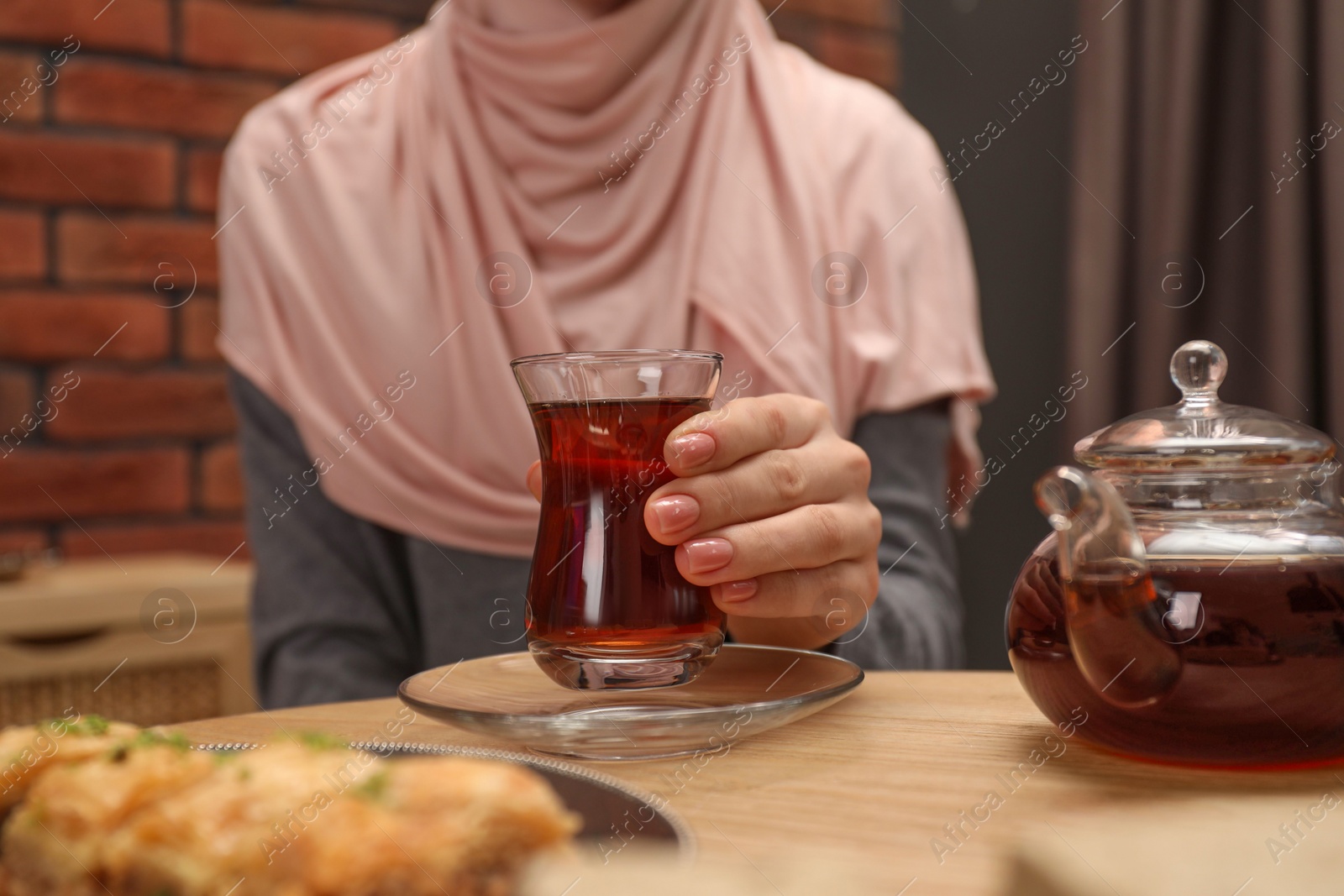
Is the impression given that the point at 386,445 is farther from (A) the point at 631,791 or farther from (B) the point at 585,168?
(A) the point at 631,791

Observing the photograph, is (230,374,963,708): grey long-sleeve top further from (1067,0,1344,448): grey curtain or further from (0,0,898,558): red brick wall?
(0,0,898,558): red brick wall

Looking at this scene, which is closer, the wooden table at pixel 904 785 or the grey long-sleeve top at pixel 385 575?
the wooden table at pixel 904 785

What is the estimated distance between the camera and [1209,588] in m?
0.44

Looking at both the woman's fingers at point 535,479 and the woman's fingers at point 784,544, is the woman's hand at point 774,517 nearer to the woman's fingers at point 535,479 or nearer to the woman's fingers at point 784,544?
the woman's fingers at point 784,544

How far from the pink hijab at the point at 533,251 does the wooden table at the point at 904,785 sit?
0.51 meters

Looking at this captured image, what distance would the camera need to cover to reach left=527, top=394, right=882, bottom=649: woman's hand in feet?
1.81

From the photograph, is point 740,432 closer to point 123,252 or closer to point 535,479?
point 535,479

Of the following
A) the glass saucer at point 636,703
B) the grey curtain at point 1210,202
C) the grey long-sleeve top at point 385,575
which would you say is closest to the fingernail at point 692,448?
the glass saucer at point 636,703

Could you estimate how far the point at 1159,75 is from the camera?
1550 millimetres

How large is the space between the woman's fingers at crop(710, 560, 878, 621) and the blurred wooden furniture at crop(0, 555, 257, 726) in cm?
110

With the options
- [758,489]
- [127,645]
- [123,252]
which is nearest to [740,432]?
[758,489]

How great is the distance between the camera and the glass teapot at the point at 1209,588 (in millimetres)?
433

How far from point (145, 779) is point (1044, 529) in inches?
65.5

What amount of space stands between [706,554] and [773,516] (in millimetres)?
75
